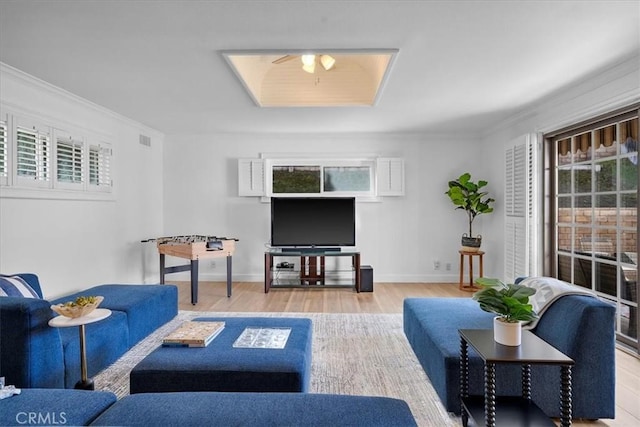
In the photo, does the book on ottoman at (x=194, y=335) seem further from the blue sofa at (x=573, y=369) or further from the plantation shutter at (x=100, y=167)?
the plantation shutter at (x=100, y=167)

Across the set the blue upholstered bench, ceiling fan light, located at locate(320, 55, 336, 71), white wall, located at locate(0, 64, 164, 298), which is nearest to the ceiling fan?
ceiling fan light, located at locate(320, 55, 336, 71)

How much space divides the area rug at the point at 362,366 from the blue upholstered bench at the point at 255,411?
816mm

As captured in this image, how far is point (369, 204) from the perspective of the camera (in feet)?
19.0

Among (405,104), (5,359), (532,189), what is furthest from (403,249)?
(5,359)

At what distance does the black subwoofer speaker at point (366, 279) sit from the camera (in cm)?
509

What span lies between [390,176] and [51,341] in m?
4.69

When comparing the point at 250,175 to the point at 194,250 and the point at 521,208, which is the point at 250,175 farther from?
the point at 521,208

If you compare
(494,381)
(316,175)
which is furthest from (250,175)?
(494,381)

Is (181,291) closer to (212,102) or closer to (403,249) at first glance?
(212,102)

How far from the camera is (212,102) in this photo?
13.3 ft

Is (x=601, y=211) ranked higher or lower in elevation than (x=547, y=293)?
higher

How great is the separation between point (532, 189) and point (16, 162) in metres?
5.33

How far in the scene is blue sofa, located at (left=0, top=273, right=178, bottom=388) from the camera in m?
1.97

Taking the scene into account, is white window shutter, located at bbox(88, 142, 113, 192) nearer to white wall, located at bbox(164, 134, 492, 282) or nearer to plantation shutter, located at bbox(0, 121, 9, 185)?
plantation shutter, located at bbox(0, 121, 9, 185)
